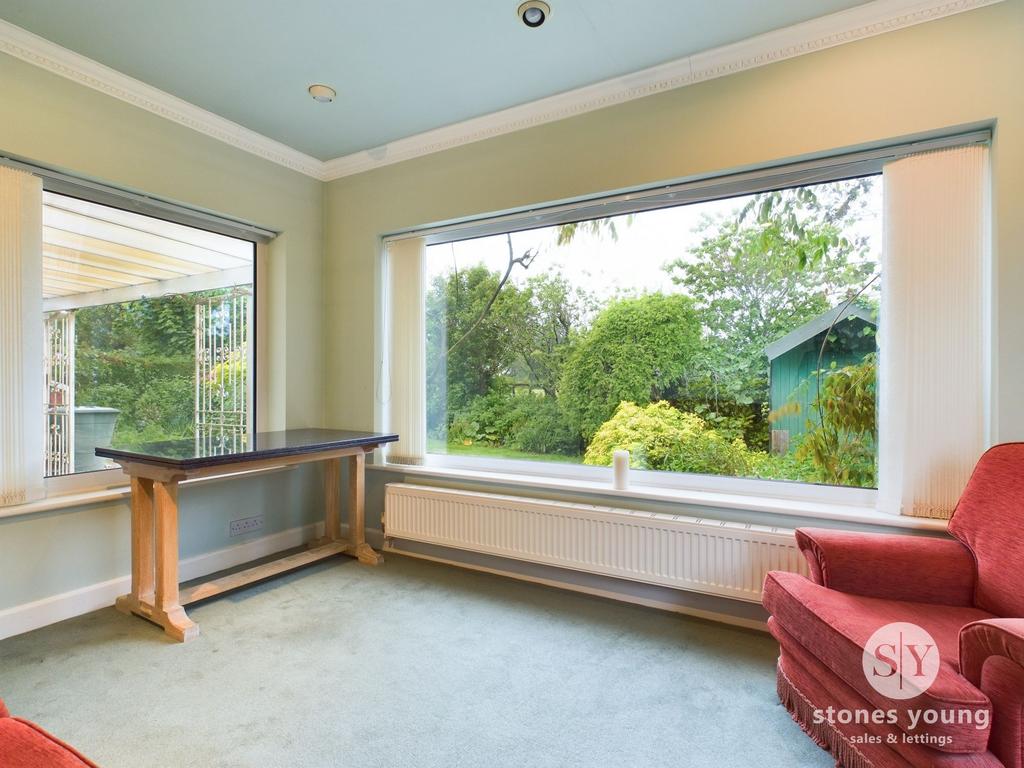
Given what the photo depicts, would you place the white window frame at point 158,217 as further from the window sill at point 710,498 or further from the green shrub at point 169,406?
the window sill at point 710,498

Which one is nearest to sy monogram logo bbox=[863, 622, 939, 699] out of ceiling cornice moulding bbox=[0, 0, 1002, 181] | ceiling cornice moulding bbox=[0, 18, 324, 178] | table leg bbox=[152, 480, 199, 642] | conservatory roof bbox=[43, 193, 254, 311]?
ceiling cornice moulding bbox=[0, 0, 1002, 181]

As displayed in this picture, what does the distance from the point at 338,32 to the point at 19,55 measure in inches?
54.9

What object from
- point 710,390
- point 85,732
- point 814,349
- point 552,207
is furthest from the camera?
point 552,207

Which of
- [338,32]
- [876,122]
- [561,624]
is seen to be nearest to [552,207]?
[338,32]

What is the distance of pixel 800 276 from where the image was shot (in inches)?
99.3

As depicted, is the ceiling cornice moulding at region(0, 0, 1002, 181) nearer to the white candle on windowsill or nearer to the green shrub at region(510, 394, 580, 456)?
the green shrub at region(510, 394, 580, 456)

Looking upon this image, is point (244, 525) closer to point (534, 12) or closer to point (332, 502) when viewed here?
point (332, 502)

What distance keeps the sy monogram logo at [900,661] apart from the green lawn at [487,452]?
1.76 m

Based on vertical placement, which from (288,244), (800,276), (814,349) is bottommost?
(814,349)

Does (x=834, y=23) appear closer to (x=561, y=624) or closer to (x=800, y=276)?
(x=800, y=276)

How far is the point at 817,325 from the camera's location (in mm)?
2486

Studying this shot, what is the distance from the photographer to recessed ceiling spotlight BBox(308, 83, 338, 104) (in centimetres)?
271

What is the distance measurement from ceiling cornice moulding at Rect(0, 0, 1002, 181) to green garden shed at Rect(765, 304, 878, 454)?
1.16 m

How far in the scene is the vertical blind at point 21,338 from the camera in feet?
7.64
